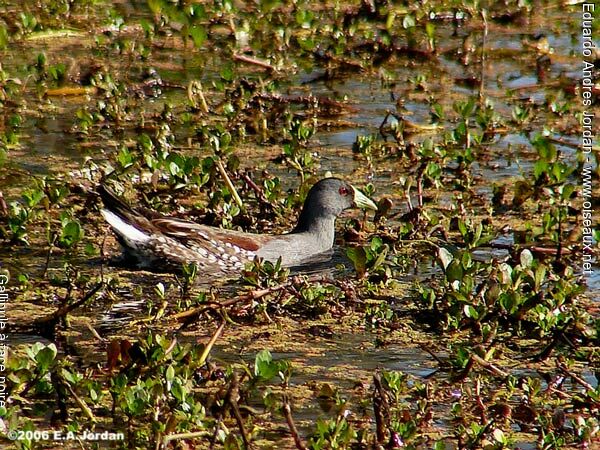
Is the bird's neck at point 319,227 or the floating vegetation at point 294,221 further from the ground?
the floating vegetation at point 294,221

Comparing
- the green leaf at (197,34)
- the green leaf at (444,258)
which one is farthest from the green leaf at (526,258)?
the green leaf at (197,34)

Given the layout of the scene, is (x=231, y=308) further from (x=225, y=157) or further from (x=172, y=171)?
(x=225, y=157)

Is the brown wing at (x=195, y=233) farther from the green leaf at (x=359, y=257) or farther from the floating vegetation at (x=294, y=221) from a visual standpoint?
the green leaf at (x=359, y=257)

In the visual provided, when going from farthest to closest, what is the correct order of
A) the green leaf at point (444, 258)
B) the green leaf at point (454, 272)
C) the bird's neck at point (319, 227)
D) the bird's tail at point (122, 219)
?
the bird's neck at point (319, 227), the bird's tail at point (122, 219), the green leaf at point (444, 258), the green leaf at point (454, 272)

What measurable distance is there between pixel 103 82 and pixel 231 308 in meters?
4.56

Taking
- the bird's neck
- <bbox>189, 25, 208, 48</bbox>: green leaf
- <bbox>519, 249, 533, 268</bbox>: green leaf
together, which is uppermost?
<bbox>189, 25, 208, 48</bbox>: green leaf

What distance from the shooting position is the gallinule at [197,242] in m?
8.39

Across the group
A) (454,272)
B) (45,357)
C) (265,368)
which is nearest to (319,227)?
(454,272)

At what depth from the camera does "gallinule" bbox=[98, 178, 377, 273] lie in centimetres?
839

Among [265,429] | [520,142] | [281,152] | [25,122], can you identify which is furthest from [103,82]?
[265,429]

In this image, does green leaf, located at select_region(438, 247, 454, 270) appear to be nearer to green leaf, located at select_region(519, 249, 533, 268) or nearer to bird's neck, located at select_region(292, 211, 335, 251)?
green leaf, located at select_region(519, 249, 533, 268)

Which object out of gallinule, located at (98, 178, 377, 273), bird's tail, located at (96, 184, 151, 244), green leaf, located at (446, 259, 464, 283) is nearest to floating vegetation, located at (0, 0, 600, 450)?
green leaf, located at (446, 259, 464, 283)

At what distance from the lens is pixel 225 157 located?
987cm

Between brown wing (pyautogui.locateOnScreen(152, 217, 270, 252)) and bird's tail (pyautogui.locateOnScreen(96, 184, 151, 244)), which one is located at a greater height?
bird's tail (pyautogui.locateOnScreen(96, 184, 151, 244))
